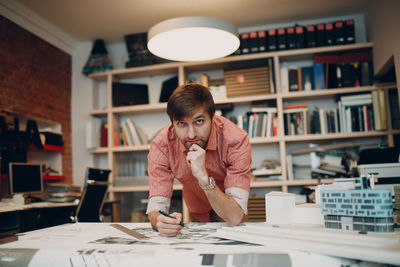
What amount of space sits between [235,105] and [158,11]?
4.67 feet

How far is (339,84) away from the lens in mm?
3535

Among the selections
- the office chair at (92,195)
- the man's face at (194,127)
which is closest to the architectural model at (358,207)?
the man's face at (194,127)

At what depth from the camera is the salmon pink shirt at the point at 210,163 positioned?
1.42m

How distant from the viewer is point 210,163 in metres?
1.61

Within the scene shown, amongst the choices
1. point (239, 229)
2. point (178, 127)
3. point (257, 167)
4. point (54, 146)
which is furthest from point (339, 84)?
point (54, 146)

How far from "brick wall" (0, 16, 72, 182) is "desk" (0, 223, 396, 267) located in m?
2.75

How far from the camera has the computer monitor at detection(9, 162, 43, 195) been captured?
9.22 ft

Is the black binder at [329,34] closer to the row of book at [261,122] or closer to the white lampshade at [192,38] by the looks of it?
the row of book at [261,122]

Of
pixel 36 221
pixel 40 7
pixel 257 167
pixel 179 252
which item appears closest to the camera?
pixel 179 252

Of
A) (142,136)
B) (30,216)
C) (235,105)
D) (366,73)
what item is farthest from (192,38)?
(366,73)

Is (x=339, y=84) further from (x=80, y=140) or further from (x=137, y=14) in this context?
(x=80, y=140)

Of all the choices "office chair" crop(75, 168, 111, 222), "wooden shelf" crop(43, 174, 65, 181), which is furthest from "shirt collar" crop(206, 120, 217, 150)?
"wooden shelf" crop(43, 174, 65, 181)

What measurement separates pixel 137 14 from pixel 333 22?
7.36ft

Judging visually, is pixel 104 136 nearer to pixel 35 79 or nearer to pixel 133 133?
pixel 133 133
